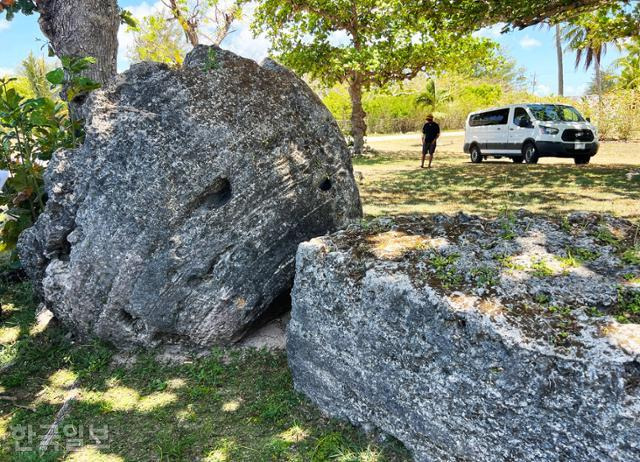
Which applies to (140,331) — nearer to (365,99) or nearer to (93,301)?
(93,301)

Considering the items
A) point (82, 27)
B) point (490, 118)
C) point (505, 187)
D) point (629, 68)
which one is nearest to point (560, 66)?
point (629, 68)

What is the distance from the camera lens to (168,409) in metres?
3.28

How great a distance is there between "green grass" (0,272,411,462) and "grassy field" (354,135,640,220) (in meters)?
4.61

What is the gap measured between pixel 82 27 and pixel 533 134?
13.9 meters

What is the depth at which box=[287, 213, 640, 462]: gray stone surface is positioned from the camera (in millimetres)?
2021

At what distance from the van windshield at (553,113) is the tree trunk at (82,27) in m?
13.8

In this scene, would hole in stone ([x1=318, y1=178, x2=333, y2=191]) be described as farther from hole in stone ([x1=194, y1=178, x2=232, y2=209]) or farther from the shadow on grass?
the shadow on grass

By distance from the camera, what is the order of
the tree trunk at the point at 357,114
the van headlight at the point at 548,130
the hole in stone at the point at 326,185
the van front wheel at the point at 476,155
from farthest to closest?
the tree trunk at the point at 357,114, the van front wheel at the point at 476,155, the van headlight at the point at 548,130, the hole in stone at the point at 326,185

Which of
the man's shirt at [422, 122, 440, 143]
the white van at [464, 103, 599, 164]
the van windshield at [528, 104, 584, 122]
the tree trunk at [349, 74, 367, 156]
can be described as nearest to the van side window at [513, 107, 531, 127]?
the white van at [464, 103, 599, 164]

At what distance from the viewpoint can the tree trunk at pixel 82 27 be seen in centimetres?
586

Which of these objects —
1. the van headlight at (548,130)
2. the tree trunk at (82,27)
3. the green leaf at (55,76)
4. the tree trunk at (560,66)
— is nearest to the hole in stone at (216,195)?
the green leaf at (55,76)

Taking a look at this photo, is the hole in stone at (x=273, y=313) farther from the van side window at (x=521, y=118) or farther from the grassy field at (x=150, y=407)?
the van side window at (x=521, y=118)

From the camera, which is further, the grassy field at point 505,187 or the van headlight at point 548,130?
the van headlight at point 548,130

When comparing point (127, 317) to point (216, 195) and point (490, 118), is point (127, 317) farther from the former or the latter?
point (490, 118)
